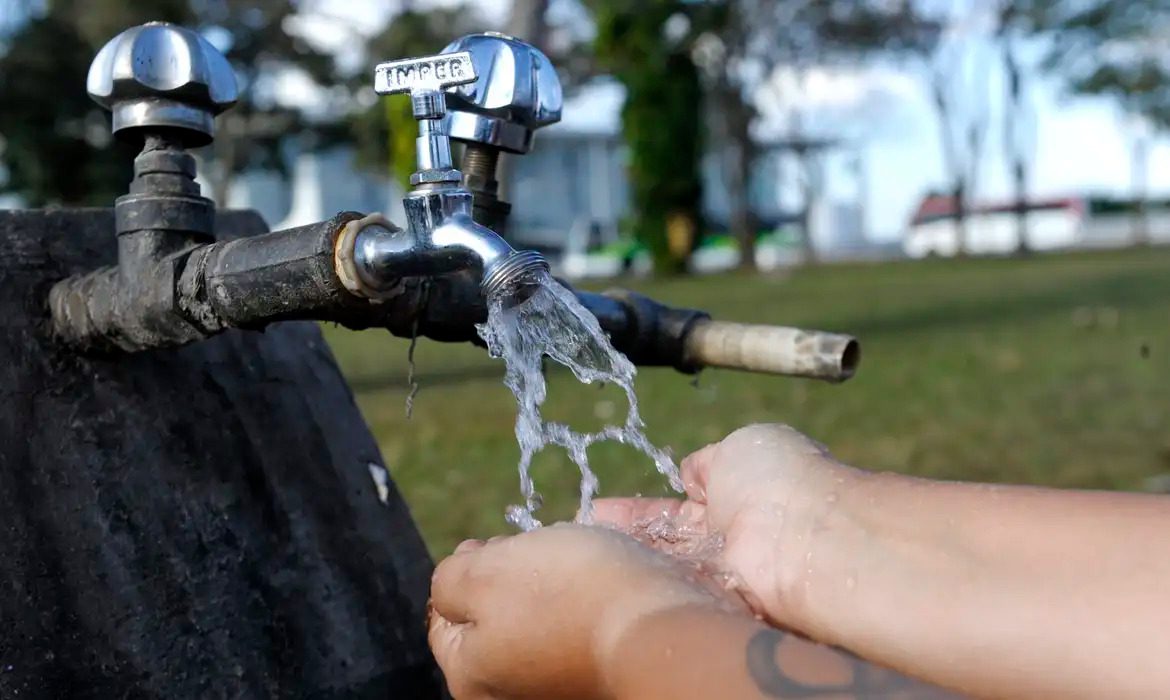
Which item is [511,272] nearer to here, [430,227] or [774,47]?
[430,227]

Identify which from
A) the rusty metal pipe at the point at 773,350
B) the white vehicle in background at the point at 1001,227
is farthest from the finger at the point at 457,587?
the white vehicle in background at the point at 1001,227

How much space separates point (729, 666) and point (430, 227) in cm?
40

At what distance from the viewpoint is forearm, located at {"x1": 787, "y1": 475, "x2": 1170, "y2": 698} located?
0.83 metres

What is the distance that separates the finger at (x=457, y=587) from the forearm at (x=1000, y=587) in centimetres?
25

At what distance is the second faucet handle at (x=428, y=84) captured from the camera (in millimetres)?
962

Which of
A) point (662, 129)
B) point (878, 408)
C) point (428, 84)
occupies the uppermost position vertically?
point (662, 129)

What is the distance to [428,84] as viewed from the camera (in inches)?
37.9

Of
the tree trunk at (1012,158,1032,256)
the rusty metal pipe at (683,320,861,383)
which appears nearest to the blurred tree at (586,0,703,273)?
the tree trunk at (1012,158,1032,256)

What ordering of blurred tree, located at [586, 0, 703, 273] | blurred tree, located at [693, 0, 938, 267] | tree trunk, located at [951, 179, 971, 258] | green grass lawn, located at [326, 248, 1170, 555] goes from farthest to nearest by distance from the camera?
1. tree trunk, located at [951, 179, 971, 258]
2. blurred tree, located at [693, 0, 938, 267]
3. blurred tree, located at [586, 0, 703, 273]
4. green grass lawn, located at [326, 248, 1170, 555]

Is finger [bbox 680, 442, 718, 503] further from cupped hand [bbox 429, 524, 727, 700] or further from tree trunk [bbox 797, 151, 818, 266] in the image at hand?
A: tree trunk [bbox 797, 151, 818, 266]

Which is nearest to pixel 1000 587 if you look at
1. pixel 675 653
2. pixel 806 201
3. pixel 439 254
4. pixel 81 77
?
pixel 675 653

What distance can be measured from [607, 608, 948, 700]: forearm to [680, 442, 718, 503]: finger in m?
0.34

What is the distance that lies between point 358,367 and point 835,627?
268 inches

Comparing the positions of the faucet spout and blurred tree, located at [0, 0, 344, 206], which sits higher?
blurred tree, located at [0, 0, 344, 206]
